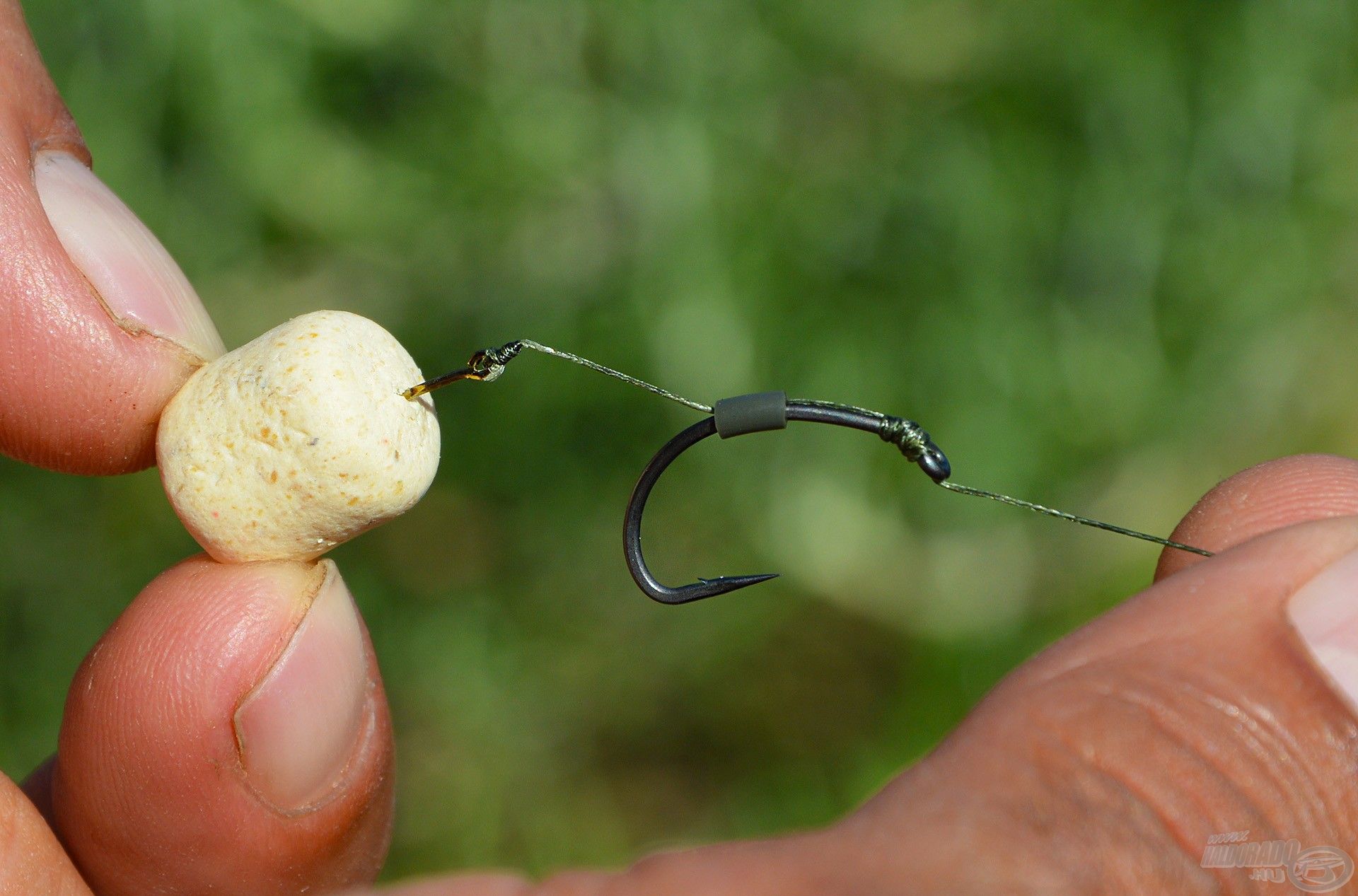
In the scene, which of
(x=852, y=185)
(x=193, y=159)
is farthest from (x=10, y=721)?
(x=852, y=185)

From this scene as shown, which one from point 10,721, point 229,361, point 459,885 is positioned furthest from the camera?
point 10,721

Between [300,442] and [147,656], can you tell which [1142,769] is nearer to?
[300,442]

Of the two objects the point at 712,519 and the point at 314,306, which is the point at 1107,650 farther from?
the point at 314,306

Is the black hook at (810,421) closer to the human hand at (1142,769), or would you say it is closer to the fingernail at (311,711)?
the human hand at (1142,769)

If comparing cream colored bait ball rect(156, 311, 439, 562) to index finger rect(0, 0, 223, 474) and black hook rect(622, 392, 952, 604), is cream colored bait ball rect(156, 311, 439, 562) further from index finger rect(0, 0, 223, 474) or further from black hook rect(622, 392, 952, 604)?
black hook rect(622, 392, 952, 604)

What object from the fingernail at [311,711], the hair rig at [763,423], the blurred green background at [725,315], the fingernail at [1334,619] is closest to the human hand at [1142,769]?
the fingernail at [1334,619]

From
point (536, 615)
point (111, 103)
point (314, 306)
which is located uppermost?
point (111, 103)
